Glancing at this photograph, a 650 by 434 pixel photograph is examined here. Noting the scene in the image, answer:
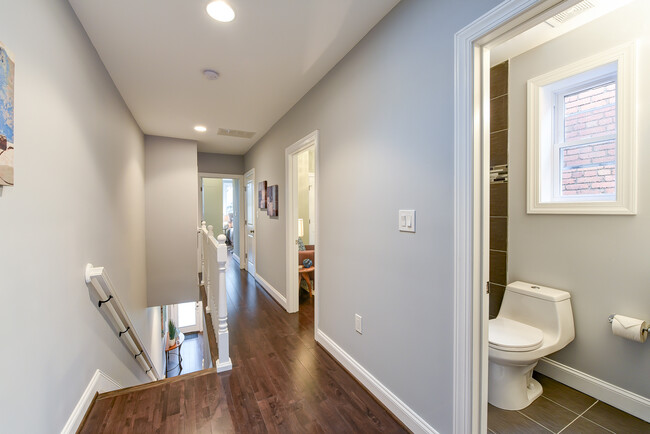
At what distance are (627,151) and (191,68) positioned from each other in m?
3.18

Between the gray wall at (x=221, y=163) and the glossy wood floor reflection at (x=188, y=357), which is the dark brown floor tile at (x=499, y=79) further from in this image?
the glossy wood floor reflection at (x=188, y=357)

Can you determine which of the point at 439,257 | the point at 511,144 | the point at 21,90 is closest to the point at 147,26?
the point at 21,90

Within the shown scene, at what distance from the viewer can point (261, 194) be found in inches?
178

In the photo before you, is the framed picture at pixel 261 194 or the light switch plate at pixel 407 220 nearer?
the light switch plate at pixel 407 220

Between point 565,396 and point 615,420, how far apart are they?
0.26 meters

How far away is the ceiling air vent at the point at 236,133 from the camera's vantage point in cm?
422

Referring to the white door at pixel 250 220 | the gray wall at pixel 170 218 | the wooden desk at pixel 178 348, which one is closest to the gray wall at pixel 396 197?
the white door at pixel 250 220

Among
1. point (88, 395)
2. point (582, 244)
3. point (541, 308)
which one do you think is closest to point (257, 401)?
point (88, 395)

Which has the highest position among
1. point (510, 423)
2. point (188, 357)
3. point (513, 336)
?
point (513, 336)

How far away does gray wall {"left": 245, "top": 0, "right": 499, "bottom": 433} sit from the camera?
1428 mm

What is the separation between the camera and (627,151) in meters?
1.80

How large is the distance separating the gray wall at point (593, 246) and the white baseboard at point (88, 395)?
122 inches

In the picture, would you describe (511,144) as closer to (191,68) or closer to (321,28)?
(321,28)

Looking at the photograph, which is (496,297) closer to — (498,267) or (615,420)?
(498,267)
